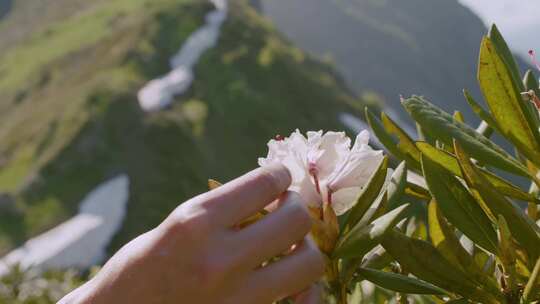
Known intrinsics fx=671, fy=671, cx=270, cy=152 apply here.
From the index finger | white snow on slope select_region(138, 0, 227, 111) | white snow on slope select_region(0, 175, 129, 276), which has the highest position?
the index finger

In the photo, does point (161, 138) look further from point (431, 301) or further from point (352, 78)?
point (352, 78)

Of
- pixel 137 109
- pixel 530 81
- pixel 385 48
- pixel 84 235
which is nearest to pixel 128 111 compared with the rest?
pixel 137 109

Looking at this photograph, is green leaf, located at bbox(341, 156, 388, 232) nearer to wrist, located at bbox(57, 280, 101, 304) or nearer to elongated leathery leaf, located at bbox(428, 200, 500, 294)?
elongated leathery leaf, located at bbox(428, 200, 500, 294)

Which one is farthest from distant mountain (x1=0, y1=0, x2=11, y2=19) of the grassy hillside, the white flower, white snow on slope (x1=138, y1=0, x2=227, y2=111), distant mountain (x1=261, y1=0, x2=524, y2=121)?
the white flower

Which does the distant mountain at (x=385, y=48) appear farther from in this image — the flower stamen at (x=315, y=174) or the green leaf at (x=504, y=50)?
the flower stamen at (x=315, y=174)

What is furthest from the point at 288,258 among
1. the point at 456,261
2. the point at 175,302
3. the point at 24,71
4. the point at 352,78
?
the point at 352,78

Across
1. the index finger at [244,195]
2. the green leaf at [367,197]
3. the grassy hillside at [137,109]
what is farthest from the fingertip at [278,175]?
the grassy hillside at [137,109]
